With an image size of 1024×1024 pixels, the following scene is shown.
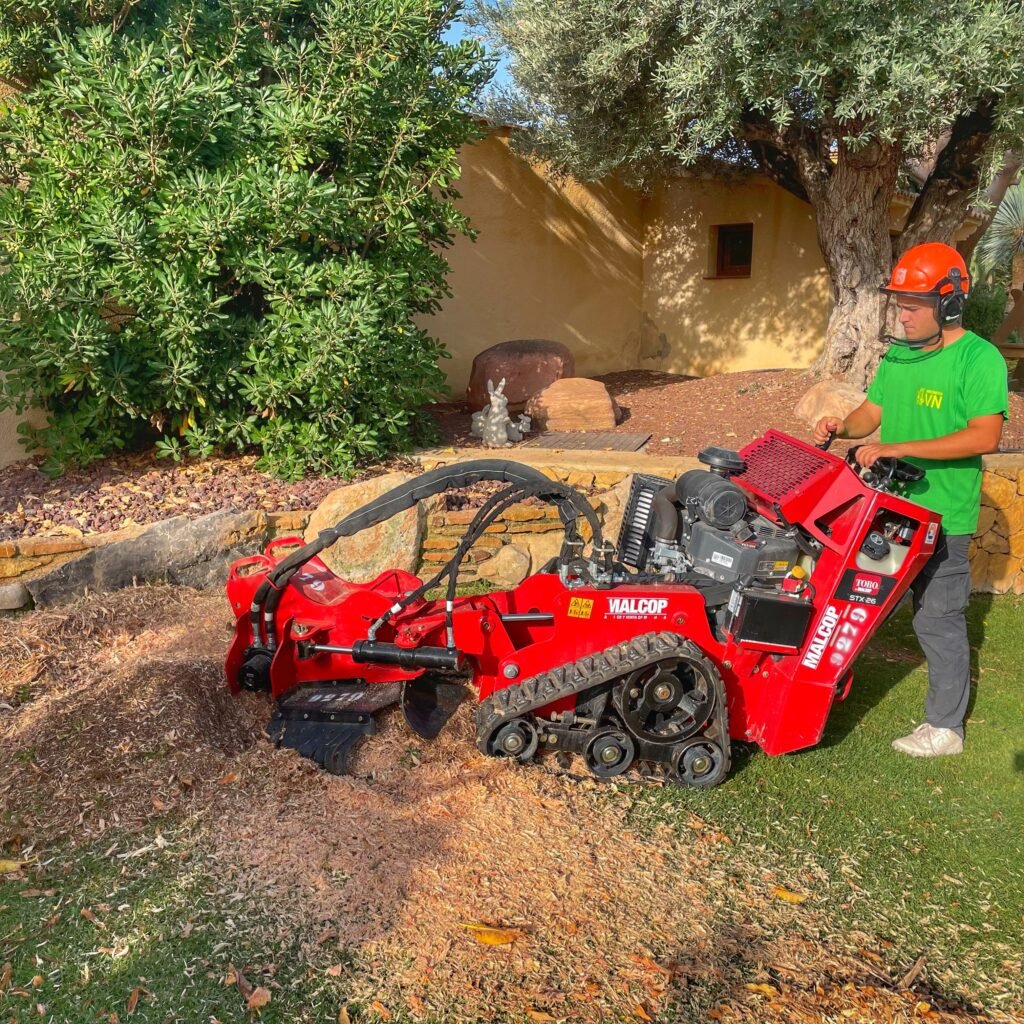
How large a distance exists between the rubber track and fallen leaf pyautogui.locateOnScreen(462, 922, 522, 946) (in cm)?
83

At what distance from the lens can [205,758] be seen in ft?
11.9

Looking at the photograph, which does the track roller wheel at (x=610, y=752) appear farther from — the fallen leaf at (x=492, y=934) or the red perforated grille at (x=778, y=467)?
the red perforated grille at (x=778, y=467)

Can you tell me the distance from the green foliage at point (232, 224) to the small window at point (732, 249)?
5.92 metres

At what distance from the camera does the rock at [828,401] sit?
802 cm

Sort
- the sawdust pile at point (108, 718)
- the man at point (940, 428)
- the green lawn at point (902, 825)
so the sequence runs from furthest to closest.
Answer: the man at point (940, 428) → the sawdust pile at point (108, 718) → the green lawn at point (902, 825)

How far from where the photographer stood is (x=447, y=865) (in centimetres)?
313

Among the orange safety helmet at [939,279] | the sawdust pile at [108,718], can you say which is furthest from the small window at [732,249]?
the sawdust pile at [108,718]

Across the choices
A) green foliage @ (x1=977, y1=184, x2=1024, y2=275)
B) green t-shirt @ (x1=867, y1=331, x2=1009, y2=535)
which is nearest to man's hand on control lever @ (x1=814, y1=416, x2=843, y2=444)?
green t-shirt @ (x1=867, y1=331, x2=1009, y2=535)

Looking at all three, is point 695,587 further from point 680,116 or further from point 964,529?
point 680,116

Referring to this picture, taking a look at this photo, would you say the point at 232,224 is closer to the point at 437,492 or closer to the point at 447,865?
the point at 437,492

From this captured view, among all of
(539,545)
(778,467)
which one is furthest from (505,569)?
(778,467)

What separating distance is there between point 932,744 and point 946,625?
1.82ft

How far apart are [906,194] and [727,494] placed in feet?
31.6

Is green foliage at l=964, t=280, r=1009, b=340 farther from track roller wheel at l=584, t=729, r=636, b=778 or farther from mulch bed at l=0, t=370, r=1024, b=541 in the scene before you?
track roller wheel at l=584, t=729, r=636, b=778
